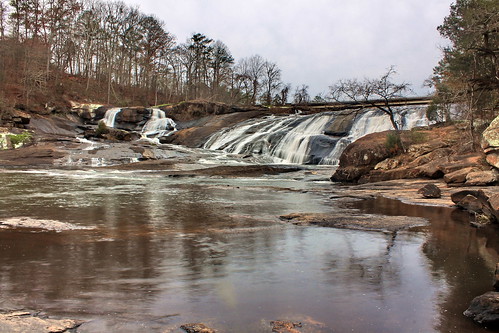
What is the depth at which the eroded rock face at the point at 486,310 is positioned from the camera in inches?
150

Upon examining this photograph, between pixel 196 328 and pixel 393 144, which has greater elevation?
pixel 393 144

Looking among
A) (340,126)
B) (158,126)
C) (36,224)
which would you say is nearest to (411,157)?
(340,126)

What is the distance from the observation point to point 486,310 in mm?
3924

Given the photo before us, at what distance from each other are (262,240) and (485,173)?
9.58 meters

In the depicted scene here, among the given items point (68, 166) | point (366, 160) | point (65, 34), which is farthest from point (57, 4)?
point (366, 160)

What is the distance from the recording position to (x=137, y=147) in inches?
1169

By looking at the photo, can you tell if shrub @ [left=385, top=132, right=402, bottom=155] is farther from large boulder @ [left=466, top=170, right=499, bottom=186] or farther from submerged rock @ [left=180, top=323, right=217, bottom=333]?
submerged rock @ [left=180, top=323, right=217, bottom=333]

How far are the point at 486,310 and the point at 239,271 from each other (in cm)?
282

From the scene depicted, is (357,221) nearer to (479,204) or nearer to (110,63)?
(479,204)

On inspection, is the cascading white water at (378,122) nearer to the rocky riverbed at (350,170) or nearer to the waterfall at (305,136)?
the waterfall at (305,136)

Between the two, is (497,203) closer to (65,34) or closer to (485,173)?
(485,173)

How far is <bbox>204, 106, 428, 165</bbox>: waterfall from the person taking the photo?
28.6 metres

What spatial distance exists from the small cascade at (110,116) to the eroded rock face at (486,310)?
43670mm

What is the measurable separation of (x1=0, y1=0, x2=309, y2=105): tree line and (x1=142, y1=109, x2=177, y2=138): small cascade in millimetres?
8734
